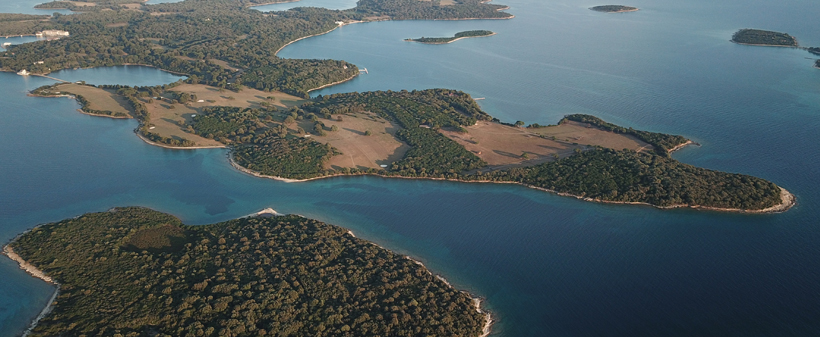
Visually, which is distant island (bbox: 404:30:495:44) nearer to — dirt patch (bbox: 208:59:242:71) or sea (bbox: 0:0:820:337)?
sea (bbox: 0:0:820:337)

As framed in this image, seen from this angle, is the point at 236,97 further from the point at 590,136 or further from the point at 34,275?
the point at 590,136

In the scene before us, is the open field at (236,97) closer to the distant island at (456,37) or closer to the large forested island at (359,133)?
the large forested island at (359,133)

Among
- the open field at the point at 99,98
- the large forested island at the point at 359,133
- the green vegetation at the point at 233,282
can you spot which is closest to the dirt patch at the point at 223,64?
the large forested island at the point at 359,133

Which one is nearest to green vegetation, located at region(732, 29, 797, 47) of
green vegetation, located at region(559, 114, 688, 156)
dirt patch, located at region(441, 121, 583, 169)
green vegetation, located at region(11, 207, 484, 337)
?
green vegetation, located at region(559, 114, 688, 156)

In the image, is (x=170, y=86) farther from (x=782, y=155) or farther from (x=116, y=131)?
(x=782, y=155)

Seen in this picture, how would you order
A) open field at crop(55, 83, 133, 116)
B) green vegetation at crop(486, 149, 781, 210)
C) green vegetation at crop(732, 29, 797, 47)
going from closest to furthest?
1. green vegetation at crop(486, 149, 781, 210)
2. open field at crop(55, 83, 133, 116)
3. green vegetation at crop(732, 29, 797, 47)

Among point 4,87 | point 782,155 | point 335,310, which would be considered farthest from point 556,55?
point 4,87

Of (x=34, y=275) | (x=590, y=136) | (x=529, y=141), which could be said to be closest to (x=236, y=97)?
(x=529, y=141)
